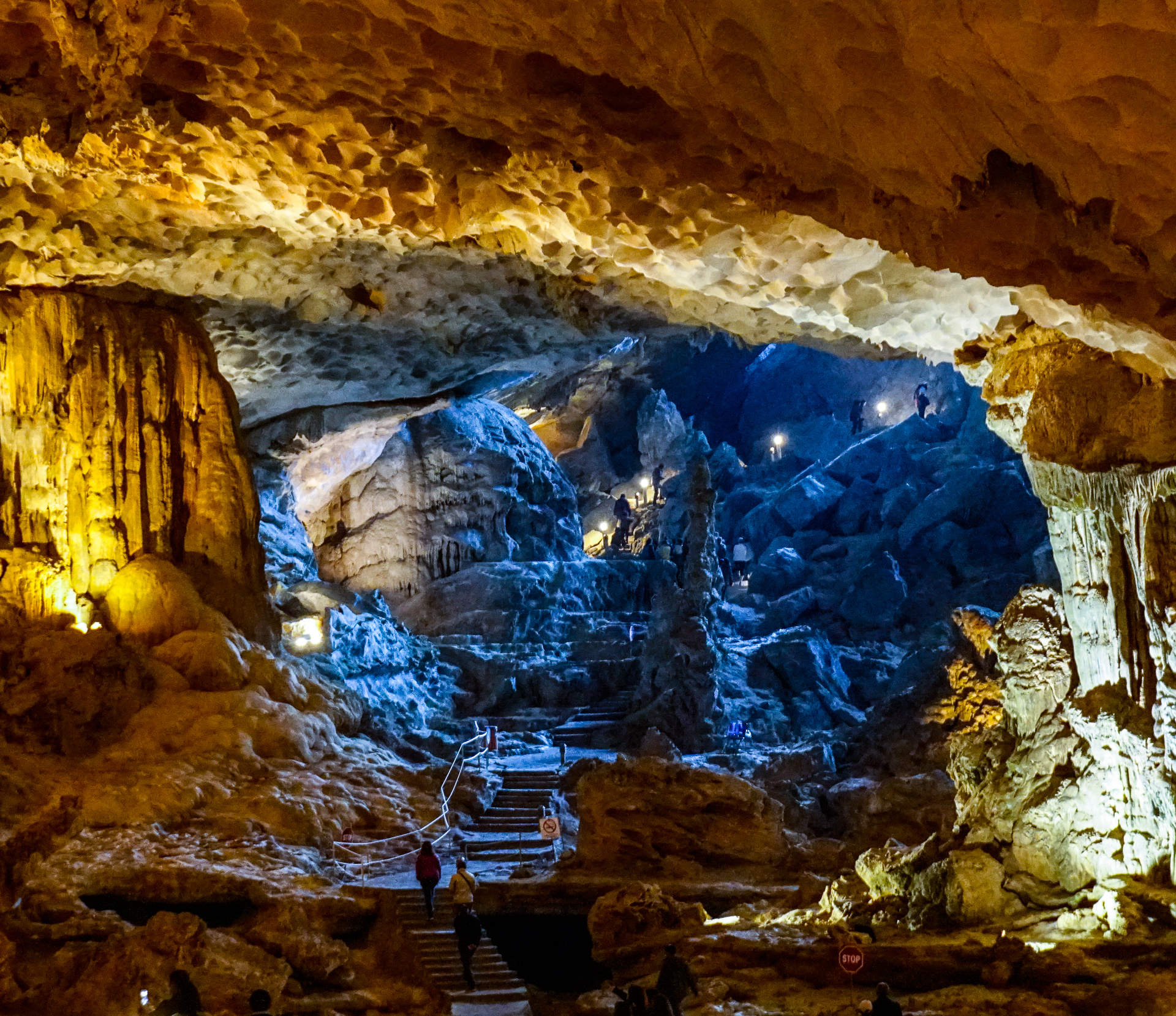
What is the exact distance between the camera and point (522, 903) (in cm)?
1296

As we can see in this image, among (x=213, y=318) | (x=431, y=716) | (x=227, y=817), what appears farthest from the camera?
(x=431, y=716)

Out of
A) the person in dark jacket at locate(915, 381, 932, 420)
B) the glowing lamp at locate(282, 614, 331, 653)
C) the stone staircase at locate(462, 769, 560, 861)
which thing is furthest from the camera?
the person in dark jacket at locate(915, 381, 932, 420)

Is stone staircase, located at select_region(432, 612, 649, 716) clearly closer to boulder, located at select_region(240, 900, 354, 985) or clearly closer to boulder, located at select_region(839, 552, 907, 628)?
boulder, located at select_region(839, 552, 907, 628)

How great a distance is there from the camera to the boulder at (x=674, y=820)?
14336 mm

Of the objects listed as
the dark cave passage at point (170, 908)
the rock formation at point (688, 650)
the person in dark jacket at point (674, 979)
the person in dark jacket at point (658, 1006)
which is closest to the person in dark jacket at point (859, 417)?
the rock formation at point (688, 650)

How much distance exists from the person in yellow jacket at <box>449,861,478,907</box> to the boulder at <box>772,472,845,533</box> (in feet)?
103

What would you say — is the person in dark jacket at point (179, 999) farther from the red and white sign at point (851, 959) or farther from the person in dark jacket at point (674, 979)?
the red and white sign at point (851, 959)

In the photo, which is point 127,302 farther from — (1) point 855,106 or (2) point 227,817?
(1) point 855,106

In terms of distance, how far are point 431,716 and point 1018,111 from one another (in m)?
20.1

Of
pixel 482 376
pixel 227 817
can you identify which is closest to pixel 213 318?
pixel 482 376

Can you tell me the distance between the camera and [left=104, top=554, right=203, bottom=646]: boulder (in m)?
15.4

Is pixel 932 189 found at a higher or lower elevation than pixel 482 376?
lower

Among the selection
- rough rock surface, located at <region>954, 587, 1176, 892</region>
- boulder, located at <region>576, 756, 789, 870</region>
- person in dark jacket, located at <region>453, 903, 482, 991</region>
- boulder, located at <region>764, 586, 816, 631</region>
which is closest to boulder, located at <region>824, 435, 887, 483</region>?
boulder, located at <region>764, 586, 816, 631</region>

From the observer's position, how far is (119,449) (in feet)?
53.6
